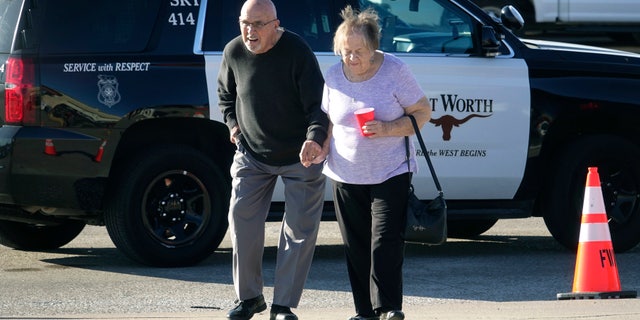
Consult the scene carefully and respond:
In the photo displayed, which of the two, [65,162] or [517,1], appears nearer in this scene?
[65,162]

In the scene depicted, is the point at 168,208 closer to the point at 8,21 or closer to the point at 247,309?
the point at 8,21

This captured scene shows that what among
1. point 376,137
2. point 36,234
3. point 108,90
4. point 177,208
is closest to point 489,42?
point 177,208

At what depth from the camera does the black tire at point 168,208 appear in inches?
338

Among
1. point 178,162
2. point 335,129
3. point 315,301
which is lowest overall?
point 315,301

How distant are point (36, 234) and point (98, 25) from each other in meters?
1.80

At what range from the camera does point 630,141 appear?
9.67 metres

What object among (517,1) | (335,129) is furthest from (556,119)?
(517,1)

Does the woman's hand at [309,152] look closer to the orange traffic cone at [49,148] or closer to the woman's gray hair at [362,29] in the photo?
the woman's gray hair at [362,29]

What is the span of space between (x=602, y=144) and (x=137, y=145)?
3.18 meters

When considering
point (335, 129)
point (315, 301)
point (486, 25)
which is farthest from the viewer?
point (486, 25)

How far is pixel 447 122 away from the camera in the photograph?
356 inches

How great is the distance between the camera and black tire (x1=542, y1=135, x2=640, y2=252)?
30.9ft

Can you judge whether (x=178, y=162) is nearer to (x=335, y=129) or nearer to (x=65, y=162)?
(x=65, y=162)

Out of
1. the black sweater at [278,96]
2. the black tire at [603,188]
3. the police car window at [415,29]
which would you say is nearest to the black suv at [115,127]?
the police car window at [415,29]
